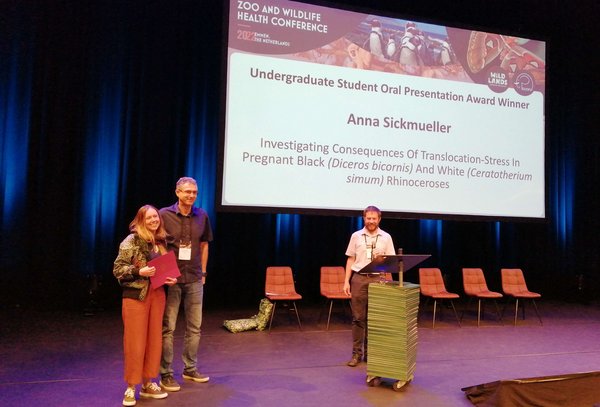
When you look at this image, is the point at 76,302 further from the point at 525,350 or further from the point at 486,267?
the point at 486,267

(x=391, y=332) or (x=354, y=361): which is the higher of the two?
(x=391, y=332)

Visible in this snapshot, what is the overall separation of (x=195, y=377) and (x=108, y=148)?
4281 mm

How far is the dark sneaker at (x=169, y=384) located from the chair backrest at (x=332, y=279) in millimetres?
2976

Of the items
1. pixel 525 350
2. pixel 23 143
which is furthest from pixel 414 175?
pixel 23 143

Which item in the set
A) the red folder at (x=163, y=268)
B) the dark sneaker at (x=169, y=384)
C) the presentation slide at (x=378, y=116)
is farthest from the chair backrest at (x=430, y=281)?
the red folder at (x=163, y=268)

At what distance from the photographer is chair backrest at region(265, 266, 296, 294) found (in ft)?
19.0

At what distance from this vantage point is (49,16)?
6.54 m

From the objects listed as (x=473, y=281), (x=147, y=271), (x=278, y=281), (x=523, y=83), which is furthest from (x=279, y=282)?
(x=523, y=83)

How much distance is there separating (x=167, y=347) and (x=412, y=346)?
1.80 metres

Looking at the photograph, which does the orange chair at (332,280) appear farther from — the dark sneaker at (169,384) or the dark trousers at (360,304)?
the dark sneaker at (169,384)

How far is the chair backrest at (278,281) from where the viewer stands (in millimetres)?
5790

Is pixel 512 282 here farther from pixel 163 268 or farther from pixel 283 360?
pixel 163 268

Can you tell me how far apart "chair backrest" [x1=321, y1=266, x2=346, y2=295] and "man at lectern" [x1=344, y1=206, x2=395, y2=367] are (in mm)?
1974

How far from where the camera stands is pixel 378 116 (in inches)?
242
